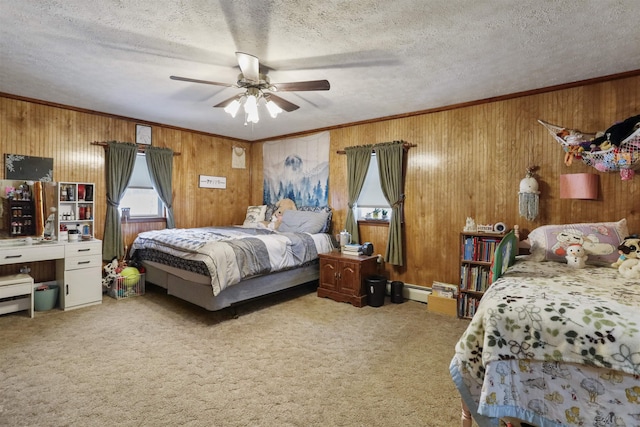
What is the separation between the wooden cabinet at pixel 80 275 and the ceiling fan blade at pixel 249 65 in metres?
2.87

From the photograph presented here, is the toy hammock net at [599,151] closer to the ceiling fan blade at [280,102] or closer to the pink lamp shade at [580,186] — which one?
the pink lamp shade at [580,186]

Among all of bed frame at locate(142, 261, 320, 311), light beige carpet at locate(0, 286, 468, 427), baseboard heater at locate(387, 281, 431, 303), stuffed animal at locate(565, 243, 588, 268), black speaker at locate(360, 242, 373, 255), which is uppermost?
stuffed animal at locate(565, 243, 588, 268)

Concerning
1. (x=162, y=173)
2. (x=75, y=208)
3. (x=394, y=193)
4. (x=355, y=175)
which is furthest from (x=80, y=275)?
(x=394, y=193)

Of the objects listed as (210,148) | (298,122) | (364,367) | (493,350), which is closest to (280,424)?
(364,367)

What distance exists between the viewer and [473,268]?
3.56 meters

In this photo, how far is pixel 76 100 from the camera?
155 inches

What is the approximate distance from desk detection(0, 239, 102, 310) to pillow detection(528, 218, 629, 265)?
15.5ft

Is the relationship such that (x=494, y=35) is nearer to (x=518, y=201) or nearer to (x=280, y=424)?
(x=518, y=201)

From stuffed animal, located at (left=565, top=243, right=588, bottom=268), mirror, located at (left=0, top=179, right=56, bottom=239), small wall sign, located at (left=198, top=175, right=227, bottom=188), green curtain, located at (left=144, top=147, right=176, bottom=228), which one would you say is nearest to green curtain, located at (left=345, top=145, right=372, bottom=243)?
small wall sign, located at (left=198, top=175, right=227, bottom=188)

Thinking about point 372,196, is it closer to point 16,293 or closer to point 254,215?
point 254,215

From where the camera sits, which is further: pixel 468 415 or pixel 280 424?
pixel 280 424

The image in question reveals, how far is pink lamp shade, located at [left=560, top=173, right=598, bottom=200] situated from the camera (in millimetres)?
3076

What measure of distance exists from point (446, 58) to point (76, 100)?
416 centimetres

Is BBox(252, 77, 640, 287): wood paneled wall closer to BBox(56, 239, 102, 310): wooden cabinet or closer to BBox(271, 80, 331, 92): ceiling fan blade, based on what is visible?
BBox(271, 80, 331, 92): ceiling fan blade
